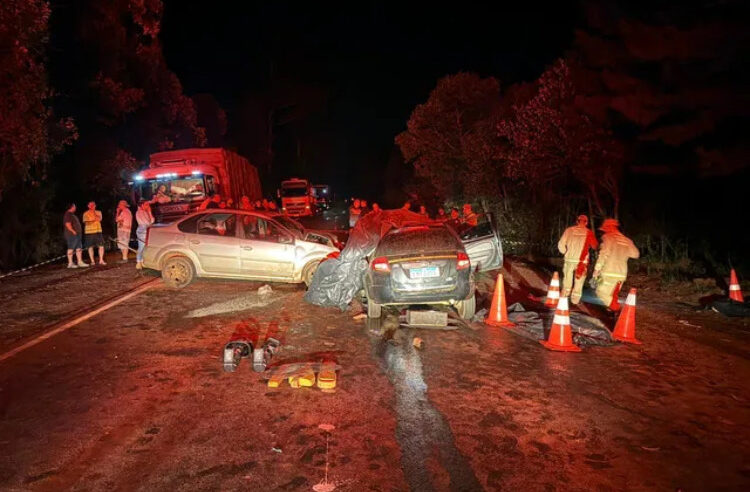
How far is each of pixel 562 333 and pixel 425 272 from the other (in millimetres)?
2029

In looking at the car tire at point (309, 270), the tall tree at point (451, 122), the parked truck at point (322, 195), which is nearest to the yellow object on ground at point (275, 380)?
the car tire at point (309, 270)

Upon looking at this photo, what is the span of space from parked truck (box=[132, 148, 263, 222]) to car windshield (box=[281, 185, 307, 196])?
1516 centimetres

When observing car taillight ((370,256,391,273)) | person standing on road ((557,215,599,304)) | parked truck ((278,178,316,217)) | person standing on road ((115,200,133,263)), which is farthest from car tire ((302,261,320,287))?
parked truck ((278,178,316,217))

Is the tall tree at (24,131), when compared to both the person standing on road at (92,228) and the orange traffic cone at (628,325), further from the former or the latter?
the orange traffic cone at (628,325)

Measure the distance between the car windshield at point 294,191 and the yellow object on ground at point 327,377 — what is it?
28.7 metres

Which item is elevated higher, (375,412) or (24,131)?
(24,131)

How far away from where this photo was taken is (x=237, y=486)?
388 centimetres

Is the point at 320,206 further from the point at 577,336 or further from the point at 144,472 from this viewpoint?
the point at 144,472

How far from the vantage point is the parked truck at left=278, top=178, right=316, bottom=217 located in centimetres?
3378

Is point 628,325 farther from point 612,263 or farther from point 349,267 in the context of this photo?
point 349,267

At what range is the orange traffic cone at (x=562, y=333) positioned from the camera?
725 cm

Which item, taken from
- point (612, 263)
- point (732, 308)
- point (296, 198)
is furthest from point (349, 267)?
point (296, 198)

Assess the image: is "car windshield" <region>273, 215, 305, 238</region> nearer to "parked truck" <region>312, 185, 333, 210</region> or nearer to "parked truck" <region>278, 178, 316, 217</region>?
"parked truck" <region>278, 178, 316, 217</region>

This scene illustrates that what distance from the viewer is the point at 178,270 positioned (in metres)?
11.1
